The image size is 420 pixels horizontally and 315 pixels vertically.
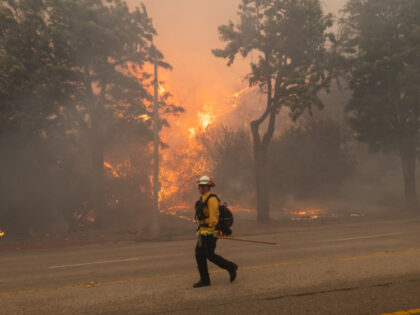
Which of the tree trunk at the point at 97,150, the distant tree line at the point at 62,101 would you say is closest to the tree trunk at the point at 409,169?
the distant tree line at the point at 62,101

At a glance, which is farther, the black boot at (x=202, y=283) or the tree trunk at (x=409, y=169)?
the tree trunk at (x=409, y=169)

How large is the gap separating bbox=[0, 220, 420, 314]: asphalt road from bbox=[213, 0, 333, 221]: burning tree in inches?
488

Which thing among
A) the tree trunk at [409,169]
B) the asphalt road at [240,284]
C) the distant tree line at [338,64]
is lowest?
the asphalt road at [240,284]

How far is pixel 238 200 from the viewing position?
45500 millimetres

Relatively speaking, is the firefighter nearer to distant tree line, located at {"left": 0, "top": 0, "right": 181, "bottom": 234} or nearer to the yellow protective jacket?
the yellow protective jacket

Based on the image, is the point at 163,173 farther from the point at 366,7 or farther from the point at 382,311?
the point at 382,311

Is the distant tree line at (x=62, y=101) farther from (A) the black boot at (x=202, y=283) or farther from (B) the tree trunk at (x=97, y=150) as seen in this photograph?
(A) the black boot at (x=202, y=283)

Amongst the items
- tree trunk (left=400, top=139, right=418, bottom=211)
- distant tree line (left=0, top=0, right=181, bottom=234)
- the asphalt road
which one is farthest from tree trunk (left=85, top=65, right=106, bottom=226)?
tree trunk (left=400, top=139, right=418, bottom=211)

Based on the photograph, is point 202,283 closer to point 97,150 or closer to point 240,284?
point 240,284

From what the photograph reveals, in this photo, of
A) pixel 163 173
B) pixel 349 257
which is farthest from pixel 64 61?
pixel 163 173

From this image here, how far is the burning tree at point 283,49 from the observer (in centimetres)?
2119

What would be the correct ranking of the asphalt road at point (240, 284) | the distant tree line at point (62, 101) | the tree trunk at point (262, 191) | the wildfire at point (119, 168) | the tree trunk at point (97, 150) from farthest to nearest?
the wildfire at point (119, 168) < the tree trunk at point (97, 150) < the tree trunk at point (262, 191) < the distant tree line at point (62, 101) < the asphalt road at point (240, 284)

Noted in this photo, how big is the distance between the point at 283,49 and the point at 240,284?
60.5 feet

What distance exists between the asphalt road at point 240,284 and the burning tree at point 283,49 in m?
12.4
